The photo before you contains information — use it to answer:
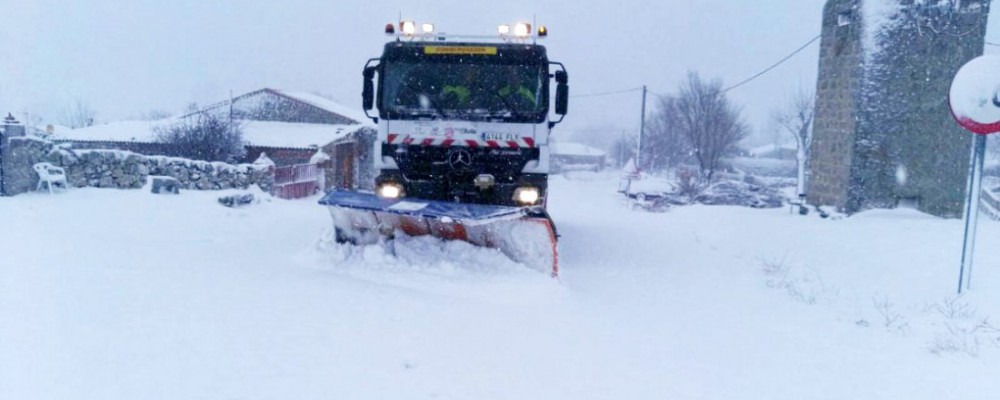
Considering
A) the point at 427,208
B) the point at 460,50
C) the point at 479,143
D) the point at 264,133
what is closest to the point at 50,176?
the point at 460,50

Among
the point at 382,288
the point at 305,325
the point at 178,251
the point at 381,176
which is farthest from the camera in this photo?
the point at 381,176

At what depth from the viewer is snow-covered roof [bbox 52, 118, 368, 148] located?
25.8 meters

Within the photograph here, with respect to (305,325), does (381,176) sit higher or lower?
higher

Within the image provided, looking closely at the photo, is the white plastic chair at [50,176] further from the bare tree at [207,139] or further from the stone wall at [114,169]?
the bare tree at [207,139]

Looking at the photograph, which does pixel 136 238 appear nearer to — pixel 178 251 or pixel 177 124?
pixel 178 251

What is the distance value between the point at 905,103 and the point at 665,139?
4567 cm

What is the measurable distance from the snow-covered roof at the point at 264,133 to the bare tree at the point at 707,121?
2166cm

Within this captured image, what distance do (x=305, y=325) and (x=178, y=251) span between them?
363cm

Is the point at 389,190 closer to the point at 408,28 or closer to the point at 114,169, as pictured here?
the point at 408,28

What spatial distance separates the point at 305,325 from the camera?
473cm

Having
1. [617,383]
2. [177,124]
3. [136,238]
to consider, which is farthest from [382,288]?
[177,124]

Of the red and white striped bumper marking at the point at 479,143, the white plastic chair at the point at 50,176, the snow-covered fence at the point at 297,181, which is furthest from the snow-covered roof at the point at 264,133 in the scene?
the red and white striped bumper marking at the point at 479,143

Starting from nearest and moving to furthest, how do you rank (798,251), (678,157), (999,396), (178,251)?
(999,396) → (178,251) → (798,251) → (678,157)

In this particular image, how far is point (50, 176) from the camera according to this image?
1226 centimetres
